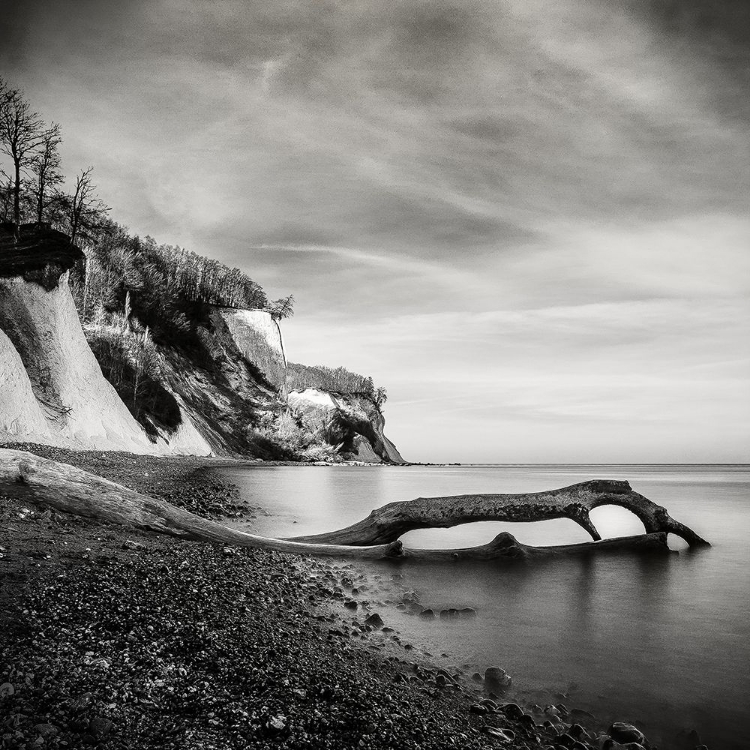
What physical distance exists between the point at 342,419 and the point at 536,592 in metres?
61.6

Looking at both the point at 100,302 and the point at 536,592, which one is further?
the point at 100,302

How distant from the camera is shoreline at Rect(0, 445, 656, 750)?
267 centimetres

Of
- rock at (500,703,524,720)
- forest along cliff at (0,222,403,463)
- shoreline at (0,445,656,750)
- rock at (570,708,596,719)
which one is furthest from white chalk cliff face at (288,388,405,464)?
rock at (500,703,524,720)

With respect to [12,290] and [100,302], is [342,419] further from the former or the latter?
[12,290]

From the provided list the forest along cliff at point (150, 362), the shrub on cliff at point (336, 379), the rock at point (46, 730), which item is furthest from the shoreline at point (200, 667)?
the shrub on cliff at point (336, 379)

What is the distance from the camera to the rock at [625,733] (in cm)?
369

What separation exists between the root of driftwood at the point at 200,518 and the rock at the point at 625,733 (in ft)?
17.3

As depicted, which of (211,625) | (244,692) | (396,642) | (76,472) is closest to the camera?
(244,692)

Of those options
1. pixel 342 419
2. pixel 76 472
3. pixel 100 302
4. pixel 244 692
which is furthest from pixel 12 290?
pixel 342 419

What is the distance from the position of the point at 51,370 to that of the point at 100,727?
79.5ft

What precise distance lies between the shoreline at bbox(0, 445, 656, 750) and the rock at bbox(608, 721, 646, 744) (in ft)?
0.47

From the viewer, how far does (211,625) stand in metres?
Answer: 4.04

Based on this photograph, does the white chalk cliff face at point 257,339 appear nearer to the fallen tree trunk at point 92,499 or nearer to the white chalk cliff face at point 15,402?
the white chalk cliff face at point 15,402

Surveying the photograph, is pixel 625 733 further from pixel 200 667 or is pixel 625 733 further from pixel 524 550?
pixel 524 550
